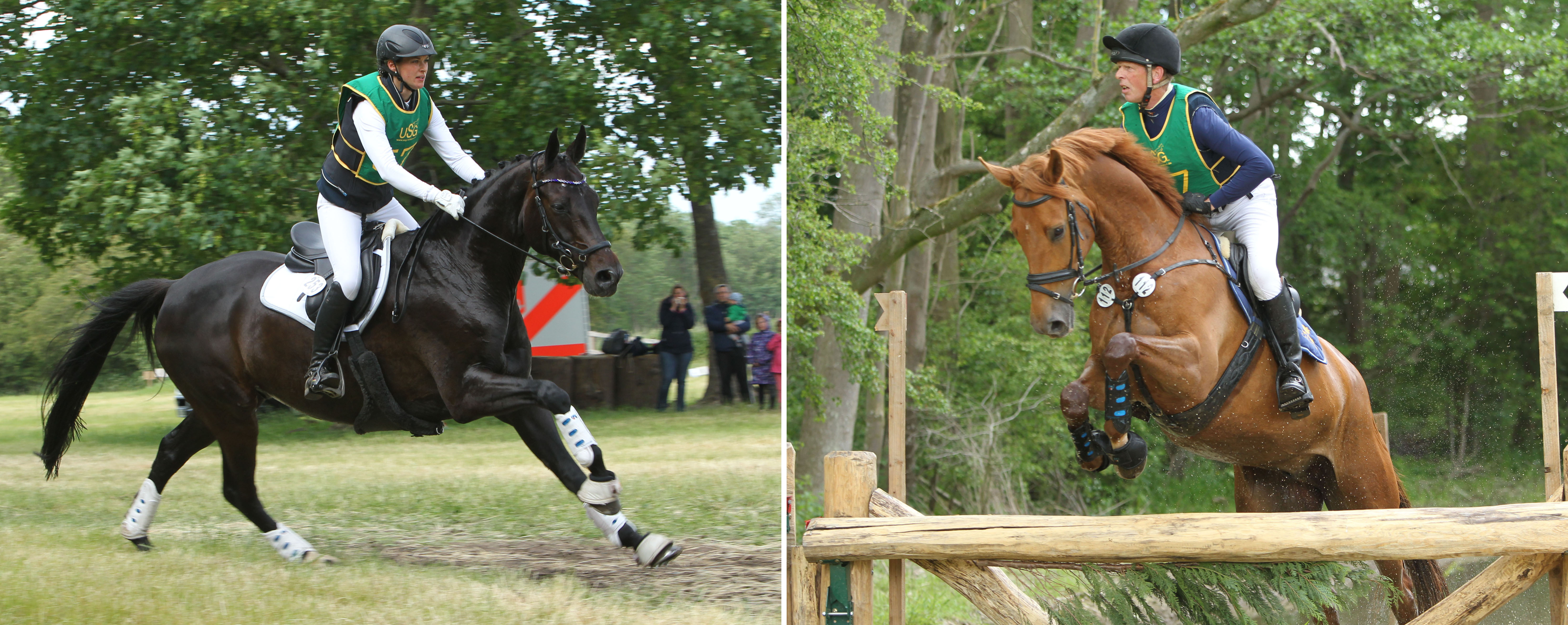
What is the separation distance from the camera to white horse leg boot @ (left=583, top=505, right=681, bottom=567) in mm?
3424

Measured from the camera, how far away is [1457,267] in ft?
34.9

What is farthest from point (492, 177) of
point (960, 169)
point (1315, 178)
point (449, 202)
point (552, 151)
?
point (1315, 178)

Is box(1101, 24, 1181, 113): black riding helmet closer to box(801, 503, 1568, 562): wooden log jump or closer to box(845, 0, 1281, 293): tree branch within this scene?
box(801, 503, 1568, 562): wooden log jump

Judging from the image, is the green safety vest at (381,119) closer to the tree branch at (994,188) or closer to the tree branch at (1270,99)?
the tree branch at (994,188)

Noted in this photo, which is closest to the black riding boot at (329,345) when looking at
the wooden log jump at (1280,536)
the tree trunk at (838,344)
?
the wooden log jump at (1280,536)

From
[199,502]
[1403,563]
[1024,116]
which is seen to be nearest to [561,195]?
[199,502]

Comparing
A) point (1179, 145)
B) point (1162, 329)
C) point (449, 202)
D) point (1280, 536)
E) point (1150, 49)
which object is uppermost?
point (1150, 49)

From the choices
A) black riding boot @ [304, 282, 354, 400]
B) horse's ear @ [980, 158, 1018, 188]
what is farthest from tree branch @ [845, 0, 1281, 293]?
black riding boot @ [304, 282, 354, 400]

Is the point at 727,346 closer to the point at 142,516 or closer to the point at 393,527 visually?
the point at 393,527

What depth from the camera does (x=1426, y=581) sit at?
3.60 metres

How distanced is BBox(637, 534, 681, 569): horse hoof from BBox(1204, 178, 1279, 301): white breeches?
6.40 ft

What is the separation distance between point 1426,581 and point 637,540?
2.59m

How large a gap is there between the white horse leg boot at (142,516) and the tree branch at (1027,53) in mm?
6841

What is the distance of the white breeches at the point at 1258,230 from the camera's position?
322cm
